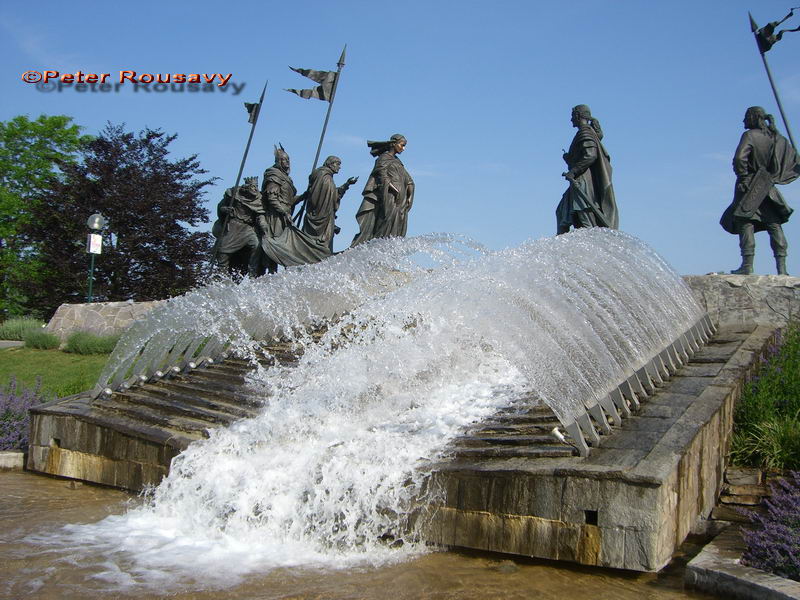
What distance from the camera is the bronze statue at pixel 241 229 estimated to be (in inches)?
604

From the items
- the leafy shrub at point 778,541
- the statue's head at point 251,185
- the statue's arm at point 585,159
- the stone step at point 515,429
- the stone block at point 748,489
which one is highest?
the statue's head at point 251,185

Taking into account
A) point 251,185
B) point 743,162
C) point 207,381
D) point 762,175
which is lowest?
point 207,381

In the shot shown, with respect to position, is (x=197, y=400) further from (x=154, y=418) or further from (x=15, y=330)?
(x=15, y=330)

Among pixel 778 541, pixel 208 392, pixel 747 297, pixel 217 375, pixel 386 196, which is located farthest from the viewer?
pixel 386 196

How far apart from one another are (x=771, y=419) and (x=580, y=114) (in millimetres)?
6154

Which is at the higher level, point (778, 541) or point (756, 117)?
point (756, 117)

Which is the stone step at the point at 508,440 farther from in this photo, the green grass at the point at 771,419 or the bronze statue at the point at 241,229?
the bronze statue at the point at 241,229

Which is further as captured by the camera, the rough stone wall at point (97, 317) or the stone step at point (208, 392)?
the rough stone wall at point (97, 317)

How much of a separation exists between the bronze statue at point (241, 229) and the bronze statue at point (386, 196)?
2256 millimetres

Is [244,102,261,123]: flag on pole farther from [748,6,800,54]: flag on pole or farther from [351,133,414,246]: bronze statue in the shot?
[748,6,800,54]: flag on pole

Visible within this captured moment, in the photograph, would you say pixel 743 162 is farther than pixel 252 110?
No

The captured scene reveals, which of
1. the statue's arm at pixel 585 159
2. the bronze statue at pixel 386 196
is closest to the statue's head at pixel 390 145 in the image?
the bronze statue at pixel 386 196

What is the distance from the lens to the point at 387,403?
5.99 m

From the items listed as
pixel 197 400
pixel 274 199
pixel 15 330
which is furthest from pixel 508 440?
pixel 15 330
